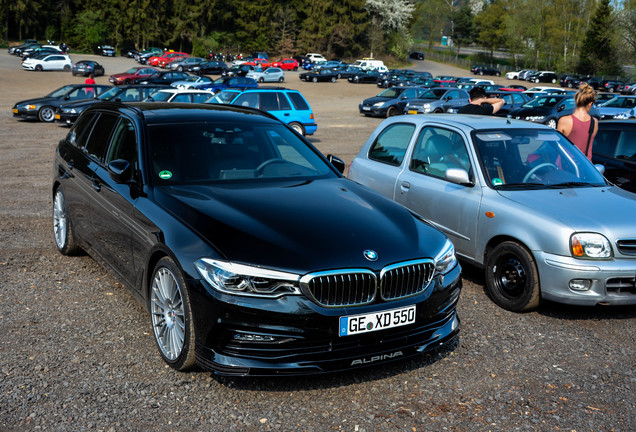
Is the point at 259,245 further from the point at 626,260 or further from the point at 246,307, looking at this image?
the point at 626,260

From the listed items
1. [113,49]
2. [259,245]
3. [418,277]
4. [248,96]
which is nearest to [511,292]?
[418,277]

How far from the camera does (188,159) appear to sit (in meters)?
4.88

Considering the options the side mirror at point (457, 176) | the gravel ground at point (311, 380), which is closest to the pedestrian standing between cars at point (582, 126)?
the side mirror at point (457, 176)

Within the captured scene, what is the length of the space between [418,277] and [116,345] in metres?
2.22

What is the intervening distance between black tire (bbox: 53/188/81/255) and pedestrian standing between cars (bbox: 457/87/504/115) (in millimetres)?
5573

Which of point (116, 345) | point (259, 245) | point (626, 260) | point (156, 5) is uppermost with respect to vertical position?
point (156, 5)

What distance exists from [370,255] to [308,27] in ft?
306

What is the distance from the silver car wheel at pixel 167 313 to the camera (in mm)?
3992

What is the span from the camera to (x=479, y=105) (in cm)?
940

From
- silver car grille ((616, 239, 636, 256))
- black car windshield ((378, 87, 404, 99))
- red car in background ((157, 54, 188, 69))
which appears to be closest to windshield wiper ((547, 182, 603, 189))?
silver car grille ((616, 239, 636, 256))

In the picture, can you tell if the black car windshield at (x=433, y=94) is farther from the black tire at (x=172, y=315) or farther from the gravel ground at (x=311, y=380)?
the black tire at (x=172, y=315)

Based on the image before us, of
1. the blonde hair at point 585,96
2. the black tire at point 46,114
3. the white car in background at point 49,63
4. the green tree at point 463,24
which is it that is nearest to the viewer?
the blonde hair at point 585,96

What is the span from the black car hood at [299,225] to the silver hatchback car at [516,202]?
1382mm

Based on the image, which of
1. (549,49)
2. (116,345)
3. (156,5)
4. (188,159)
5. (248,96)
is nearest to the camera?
(116,345)
